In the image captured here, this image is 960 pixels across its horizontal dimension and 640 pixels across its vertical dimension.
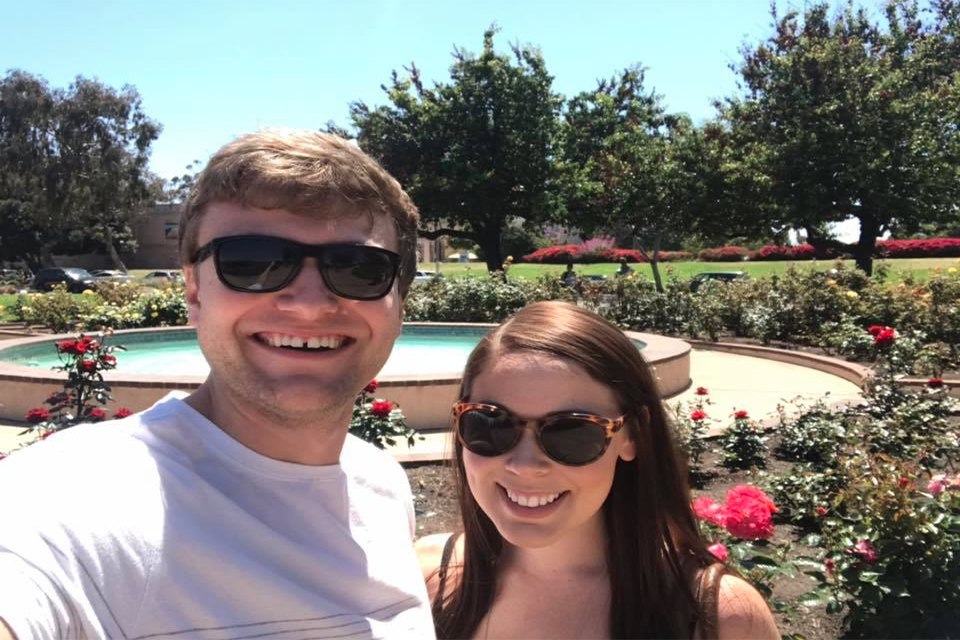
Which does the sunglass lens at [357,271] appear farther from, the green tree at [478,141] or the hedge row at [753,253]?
the hedge row at [753,253]

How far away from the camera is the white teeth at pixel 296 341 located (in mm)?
1526

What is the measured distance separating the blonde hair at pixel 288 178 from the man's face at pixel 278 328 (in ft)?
0.09

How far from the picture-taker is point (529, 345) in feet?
5.79

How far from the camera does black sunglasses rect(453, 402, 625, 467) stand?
170 centimetres

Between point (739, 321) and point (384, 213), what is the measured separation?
48.1 feet

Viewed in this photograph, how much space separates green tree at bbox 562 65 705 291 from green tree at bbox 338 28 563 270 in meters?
A: 1.68

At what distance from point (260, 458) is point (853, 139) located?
2599cm

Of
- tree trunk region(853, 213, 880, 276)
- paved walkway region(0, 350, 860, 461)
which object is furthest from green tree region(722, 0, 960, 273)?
paved walkway region(0, 350, 860, 461)

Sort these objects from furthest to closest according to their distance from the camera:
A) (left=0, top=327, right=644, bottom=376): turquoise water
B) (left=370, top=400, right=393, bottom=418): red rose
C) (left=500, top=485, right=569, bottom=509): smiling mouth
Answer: (left=0, top=327, right=644, bottom=376): turquoise water
(left=370, top=400, right=393, bottom=418): red rose
(left=500, top=485, right=569, bottom=509): smiling mouth

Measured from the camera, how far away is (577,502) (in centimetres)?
172

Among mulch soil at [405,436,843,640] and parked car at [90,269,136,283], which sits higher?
parked car at [90,269,136,283]

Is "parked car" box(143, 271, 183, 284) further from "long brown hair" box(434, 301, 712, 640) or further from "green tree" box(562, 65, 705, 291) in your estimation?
"long brown hair" box(434, 301, 712, 640)

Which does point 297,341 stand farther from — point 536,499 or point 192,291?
point 536,499

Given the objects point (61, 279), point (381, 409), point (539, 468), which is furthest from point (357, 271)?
point (61, 279)
